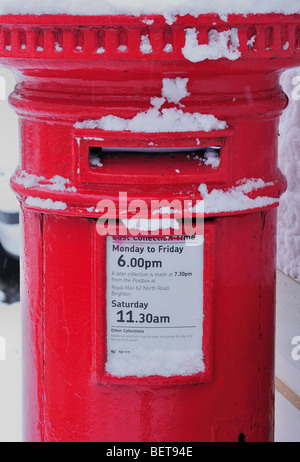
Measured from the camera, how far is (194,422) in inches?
59.2

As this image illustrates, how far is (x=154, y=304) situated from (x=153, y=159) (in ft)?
0.92

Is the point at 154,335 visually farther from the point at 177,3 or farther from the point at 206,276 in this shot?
the point at 177,3

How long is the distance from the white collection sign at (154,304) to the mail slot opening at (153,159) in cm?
13

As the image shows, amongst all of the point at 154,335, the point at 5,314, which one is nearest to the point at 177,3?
the point at 154,335

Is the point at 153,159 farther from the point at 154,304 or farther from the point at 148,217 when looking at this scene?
the point at 154,304

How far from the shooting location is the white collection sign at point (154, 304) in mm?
1416

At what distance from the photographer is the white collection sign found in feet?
4.65

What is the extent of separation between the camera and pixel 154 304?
1.43 meters

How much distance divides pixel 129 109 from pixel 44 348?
0.54 metres
